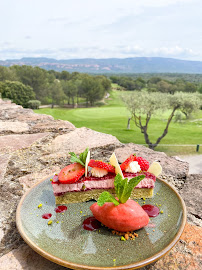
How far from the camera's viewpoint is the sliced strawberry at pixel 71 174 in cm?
202

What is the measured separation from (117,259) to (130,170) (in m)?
0.96

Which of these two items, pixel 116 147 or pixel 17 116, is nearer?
pixel 116 147

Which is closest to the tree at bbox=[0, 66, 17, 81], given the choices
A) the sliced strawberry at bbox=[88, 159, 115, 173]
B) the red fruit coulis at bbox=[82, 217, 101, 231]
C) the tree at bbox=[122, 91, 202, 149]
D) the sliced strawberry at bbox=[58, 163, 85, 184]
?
the tree at bbox=[122, 91, 202, 149]

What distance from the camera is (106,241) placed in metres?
1.47

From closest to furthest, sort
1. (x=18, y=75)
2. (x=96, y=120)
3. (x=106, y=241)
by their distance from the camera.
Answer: (x=106, y=241), (x=96, y=120), (x=18, y=75)

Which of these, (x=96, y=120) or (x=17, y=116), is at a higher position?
(x=17, y=116)

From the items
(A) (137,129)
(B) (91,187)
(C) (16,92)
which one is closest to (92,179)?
(B) (91,187)

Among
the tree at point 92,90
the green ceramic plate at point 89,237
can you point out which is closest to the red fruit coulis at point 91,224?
the green ceramic plate at point 89,237

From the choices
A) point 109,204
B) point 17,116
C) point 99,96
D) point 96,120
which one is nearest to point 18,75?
point 99,96

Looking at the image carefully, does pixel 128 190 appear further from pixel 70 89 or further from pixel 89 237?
pixel 70 89

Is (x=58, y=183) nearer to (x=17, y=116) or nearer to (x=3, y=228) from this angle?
(x=3, y=228)

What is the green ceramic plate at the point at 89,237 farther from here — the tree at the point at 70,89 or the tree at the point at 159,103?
the tree at the point at 70,89

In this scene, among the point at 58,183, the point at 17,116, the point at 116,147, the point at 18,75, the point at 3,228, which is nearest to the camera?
the point at 3,228

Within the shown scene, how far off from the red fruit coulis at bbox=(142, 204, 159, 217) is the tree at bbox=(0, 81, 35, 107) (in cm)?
3659
